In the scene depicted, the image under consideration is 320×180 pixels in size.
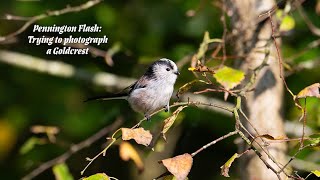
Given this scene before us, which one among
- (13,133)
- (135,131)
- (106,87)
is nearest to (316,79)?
(106,87)

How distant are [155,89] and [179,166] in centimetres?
164

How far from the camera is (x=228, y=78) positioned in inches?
139

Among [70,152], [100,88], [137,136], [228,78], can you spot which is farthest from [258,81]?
[100,88]

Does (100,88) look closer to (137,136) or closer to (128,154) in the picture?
(128,154)

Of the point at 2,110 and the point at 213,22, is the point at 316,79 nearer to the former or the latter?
the point at 213,22

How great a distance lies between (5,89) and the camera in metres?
7.74

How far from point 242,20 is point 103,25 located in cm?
280

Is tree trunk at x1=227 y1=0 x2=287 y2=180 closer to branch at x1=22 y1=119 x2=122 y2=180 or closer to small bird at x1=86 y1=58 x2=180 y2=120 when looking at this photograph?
small bird at x1=86 y1=58 x2=180 y2=120

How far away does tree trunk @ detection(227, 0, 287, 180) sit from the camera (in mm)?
4340

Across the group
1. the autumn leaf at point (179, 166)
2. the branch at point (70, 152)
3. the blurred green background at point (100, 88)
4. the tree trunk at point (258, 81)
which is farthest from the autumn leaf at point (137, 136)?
the blurred green background at point (100, 88)

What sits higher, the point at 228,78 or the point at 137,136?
the point at 228,78

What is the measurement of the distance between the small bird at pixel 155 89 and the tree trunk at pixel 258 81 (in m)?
0.57

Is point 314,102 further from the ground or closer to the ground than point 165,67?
closer to the ground

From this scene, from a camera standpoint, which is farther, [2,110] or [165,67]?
[2,110]
